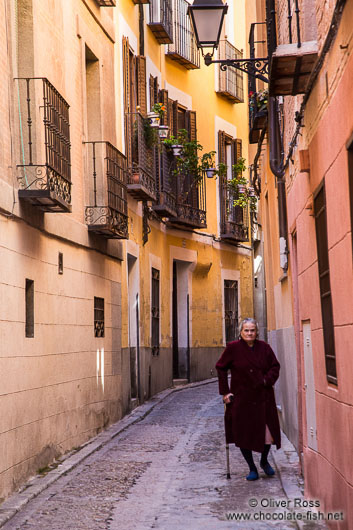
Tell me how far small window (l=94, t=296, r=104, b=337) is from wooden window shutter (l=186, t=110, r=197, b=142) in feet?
31.8

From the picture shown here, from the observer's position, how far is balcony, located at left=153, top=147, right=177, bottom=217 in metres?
19.8

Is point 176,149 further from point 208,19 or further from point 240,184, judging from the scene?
point 208,19

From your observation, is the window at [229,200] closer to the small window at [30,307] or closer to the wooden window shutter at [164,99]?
the wooden window shutter at [164,99]

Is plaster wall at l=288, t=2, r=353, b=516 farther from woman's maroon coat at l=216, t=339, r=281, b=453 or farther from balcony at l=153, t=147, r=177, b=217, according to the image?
balcony at l=153, t=147, r=177, b=217

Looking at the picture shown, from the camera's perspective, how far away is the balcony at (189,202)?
22.0m

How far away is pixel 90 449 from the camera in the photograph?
12156 mm

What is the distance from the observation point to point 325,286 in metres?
7.02

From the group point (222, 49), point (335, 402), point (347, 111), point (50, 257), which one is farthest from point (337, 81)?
Result: point (222, 49)

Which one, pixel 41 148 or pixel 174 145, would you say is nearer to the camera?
pixel 41 148

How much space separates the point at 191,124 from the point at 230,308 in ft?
19.5

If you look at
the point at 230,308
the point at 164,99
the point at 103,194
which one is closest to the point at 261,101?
the point at 103,194

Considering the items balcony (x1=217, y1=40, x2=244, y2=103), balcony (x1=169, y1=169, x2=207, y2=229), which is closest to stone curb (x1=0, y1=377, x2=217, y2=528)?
balcony (x1=169, y1=169, x2=207, y2=229)

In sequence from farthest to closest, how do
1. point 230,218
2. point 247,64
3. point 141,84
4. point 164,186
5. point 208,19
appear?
point 230,218 < point 164,186 < point 141,84 < point 247,64 < point 208,19

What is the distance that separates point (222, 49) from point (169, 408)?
38.9 ft
